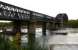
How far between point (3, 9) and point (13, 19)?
64 cm

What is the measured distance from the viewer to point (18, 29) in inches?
184

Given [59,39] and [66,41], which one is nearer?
[66,41]

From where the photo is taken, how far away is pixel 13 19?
5.27 metres

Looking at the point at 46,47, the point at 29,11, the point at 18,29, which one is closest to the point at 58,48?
the point at 46,47

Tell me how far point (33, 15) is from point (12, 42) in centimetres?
308

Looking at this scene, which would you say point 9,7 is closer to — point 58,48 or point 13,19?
point 13,19

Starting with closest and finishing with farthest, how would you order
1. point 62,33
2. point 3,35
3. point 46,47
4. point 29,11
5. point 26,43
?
point 3,35, point 26,43, point 46,47, point 62,33, point 29,11

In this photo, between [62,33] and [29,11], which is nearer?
[62,33]

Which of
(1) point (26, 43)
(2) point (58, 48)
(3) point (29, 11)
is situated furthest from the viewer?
(3) point (29, 11)

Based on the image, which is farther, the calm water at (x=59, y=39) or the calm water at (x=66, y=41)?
the calm water at (x=66, y=41)

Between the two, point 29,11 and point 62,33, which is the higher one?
point 29,11

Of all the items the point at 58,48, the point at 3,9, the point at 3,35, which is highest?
the point at 3,9

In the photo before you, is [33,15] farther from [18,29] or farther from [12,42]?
[12,42]

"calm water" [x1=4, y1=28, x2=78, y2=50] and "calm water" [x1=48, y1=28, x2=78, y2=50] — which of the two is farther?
"calm water" [x1=48, y1=28, x2=78, y2=50]
